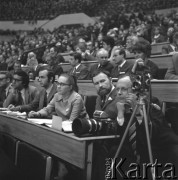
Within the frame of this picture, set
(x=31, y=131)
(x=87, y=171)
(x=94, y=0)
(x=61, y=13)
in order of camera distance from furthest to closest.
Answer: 1. (x=61, y=13)
2. (x=94, y=0)
3. (x=31, y=131)
4. (x=87, y=171)

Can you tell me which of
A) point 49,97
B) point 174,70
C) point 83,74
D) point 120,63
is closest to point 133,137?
point 174,70

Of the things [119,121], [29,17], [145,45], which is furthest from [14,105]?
[29,17]

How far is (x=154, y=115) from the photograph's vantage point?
1923mm

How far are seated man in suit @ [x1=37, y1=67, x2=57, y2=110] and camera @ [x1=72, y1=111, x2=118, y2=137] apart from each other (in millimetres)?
1222

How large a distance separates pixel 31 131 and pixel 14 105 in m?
1.08

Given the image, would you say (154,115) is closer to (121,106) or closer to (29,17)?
(121,106)

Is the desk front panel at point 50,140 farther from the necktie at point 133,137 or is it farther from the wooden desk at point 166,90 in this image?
the wooden desk at point 166,90

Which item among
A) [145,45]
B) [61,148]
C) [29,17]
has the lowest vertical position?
[61,148]

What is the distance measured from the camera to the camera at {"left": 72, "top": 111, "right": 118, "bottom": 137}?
1.66 m

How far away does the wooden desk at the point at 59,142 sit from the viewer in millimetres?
1626

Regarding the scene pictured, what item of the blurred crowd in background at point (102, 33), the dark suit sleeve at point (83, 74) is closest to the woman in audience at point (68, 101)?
the dark suit sleeve at point (83, 74)

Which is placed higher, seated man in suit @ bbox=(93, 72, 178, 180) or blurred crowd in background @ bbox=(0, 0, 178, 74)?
blurred crowd in background @ bbox=(0, 0, 178, 74)

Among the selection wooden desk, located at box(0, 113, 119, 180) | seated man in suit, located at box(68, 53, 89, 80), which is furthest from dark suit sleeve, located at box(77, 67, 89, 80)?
wooden desk, located at box(0, 113, 119, 180)

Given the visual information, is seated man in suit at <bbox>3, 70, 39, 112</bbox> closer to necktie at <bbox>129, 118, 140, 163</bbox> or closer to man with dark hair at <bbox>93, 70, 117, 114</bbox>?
man with dark hair at <bbox>93, 70, 117, 114</bbox>
